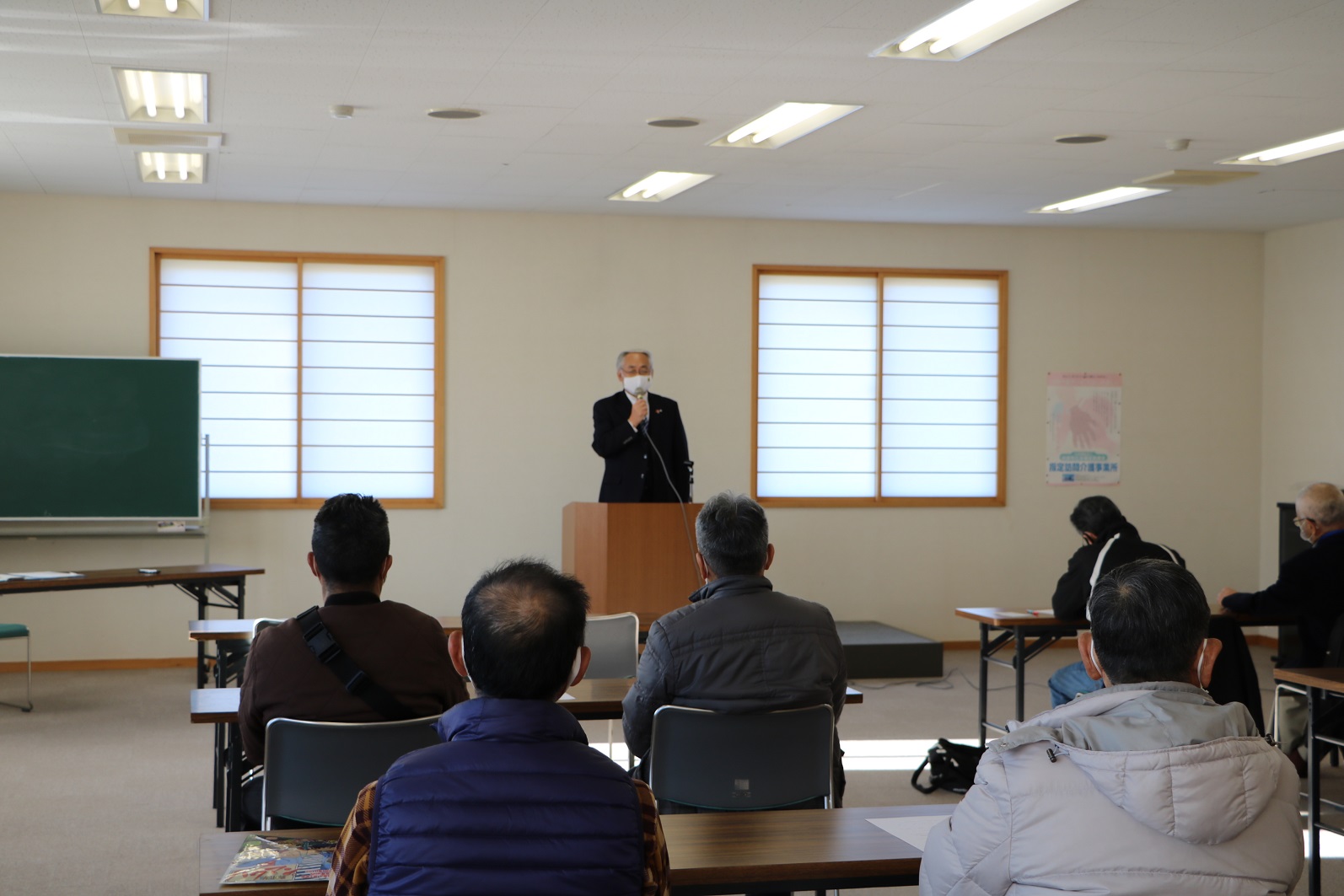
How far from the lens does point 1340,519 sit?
16.5ft

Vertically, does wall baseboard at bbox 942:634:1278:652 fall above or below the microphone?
below

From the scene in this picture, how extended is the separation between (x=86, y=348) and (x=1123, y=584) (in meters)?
7.16

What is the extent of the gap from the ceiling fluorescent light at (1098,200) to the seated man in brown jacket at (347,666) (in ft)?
20.1

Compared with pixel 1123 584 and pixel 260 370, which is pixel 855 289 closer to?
pixel 260 370

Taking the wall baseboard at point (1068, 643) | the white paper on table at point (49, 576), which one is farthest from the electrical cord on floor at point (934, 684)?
the white paper on table at point (49, 576)

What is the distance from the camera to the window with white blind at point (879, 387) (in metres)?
8.49

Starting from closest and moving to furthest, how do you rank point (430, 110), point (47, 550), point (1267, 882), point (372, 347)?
point (1267, 882)
point (430, 110)
point (47, 550)
point (372, 347)

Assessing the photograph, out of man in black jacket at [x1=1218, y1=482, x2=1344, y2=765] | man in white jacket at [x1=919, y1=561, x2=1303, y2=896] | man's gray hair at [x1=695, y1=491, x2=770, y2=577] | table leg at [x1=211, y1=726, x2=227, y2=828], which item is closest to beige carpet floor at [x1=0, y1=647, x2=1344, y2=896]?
table leg at [x1=211, y1=726, x2=227, y2=828]

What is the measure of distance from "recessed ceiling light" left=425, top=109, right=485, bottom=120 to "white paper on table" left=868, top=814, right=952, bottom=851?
4.11 meters

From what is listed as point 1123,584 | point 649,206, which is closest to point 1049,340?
point 649,206

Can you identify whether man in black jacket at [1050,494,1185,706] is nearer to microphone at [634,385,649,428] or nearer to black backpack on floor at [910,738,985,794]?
black backpack on floor at [910,738,985,794]

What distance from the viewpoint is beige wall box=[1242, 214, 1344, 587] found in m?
8.36

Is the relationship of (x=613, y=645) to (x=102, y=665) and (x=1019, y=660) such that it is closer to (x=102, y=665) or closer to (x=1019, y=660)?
(x=1019, y=660)

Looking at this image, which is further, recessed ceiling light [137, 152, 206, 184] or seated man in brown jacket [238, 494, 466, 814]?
recessed ceiling light [137, 152, 206, 184]
